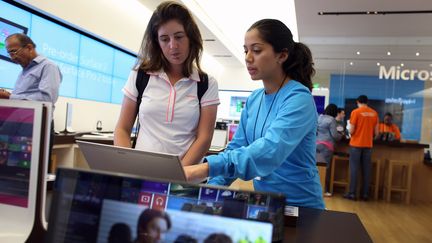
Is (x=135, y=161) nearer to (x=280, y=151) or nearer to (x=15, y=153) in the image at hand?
(x=15, y=153)

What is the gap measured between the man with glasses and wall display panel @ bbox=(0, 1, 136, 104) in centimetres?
65

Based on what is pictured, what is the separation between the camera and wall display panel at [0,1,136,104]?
3469mm

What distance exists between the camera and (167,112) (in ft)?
4.35

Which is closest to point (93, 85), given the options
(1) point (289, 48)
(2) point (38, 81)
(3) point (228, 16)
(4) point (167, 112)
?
(2) point (38, 81)

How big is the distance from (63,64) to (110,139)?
1172mm

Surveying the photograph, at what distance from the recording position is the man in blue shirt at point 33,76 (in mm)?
2752

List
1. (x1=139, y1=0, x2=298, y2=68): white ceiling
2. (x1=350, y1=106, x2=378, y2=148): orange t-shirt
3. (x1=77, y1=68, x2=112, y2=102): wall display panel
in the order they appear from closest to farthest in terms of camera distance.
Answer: (x1=77, y1=68, x2=112, y2=102): wall display panel → (x1=350, y1=106, x2=378, y2=148): orange t-shirt → (x1=139, y1=0, x2=298, y2=68): white ceiling

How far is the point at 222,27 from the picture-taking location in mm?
→ 7641

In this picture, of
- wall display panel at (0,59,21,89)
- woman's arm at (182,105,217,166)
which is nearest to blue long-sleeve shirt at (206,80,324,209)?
woman's arm at (182,105,217,166)

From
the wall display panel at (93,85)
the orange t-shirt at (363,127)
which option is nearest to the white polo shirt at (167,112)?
the wall display panel at (93,85)

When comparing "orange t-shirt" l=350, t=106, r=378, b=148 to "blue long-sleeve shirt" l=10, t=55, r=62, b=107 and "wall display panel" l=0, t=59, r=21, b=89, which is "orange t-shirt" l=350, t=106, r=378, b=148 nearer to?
"blue long-sleeve shirt" l=10, t=55, r=62, b=107

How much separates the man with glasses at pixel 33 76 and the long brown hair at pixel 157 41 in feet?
5.52

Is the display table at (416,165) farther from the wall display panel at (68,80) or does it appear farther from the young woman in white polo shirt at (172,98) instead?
the young woman in white polo shirt at (172,98)

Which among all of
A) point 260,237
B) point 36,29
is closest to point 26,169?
point 260,237
